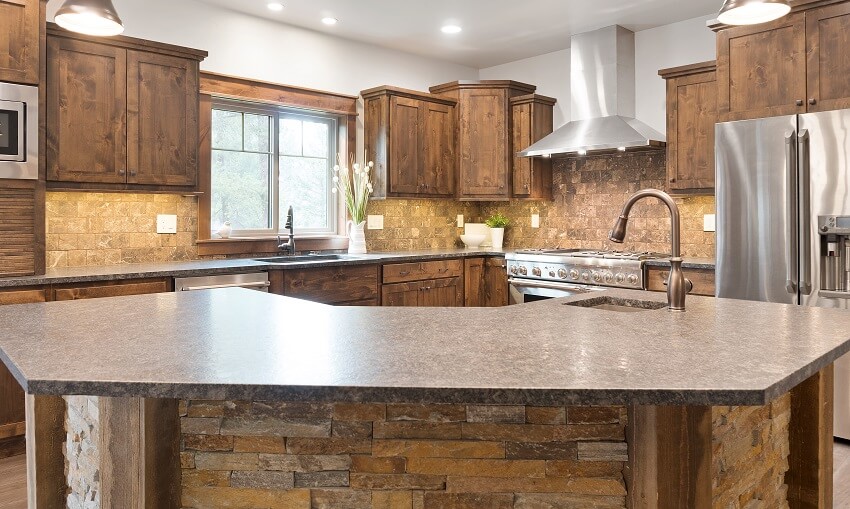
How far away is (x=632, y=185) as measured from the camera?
5.07 m

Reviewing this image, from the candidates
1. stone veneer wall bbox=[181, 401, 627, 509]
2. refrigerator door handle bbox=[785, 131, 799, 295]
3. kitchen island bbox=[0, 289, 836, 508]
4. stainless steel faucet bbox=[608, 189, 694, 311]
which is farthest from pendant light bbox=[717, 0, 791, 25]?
stone veneer wall bbox=[181, 401, 627, 509]

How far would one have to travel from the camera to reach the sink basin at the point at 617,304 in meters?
2.36

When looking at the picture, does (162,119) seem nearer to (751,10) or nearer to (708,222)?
(751,10)

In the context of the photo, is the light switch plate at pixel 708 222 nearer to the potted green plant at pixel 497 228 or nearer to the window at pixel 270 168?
the potted green plant at pixel 497 228

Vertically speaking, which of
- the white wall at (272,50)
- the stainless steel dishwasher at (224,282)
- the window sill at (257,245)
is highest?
the white wall at (272,50)

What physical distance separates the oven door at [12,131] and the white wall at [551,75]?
4.14 meters

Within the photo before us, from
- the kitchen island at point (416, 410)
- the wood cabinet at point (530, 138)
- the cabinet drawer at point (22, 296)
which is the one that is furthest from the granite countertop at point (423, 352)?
the wood cabinet at point (530, 138)

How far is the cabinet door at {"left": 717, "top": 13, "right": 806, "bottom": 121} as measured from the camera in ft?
11.4

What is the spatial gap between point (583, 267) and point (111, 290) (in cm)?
313

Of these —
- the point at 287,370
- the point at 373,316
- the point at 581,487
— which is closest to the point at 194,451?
the point at 287,370

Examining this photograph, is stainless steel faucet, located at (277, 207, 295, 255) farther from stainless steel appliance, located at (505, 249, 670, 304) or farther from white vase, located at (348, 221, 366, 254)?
stainless steel appliance, located at (505, 249, 670, 304)

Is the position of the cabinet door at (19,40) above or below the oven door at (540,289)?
above

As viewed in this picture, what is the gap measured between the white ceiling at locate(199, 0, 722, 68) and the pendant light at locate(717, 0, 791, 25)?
7.26 ft

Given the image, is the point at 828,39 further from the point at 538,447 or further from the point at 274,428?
the point at 274,428
